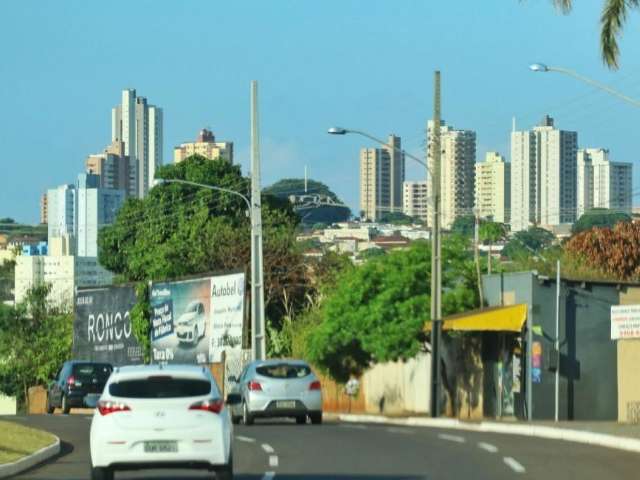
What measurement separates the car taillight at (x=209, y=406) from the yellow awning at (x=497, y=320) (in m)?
22.2

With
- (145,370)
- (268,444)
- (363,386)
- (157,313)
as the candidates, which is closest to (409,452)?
(268,444)

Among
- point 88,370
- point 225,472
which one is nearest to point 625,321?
point 88,370

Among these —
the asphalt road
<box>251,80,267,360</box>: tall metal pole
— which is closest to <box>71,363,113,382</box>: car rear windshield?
<box>251,80,267,360</box>: tall metal pole

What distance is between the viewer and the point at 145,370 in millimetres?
20875

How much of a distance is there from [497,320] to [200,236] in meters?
41.5

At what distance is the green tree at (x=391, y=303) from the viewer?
4897cm

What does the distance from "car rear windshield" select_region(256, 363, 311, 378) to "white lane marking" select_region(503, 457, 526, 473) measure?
1371cm

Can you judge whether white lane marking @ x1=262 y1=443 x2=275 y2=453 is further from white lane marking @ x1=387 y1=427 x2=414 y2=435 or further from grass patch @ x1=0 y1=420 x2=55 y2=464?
white lane marking @ x1=387 y1=427 x2=414 y2=435

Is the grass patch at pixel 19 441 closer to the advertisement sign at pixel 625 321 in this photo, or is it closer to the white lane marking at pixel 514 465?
the white lane marking at pixel 514 465

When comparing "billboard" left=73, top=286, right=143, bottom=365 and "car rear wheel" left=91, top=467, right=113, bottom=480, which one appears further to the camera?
"billboard" left=73, top=286, right=143, bottom=365

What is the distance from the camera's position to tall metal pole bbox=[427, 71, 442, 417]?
43.4 meters

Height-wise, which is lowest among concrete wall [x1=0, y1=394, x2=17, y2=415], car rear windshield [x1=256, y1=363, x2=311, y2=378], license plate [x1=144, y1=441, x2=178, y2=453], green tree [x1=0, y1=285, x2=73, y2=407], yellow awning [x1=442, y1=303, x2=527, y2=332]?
concrete wall [x1=0, y1=394, x2=17, y2=415]

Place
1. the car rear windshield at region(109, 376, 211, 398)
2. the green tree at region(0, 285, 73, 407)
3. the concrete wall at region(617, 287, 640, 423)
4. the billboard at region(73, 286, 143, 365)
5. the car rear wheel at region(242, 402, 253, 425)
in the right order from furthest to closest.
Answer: the green tree at region(0, 285, 73, 407) → the billboard at region(73, 286, 143, 365) → the concrete wall at region(617, 287, 640, 423) → the car rear wheel at region(242, 402, 253, 425) → the car rear windshield at region(109, 376, 211, 398)

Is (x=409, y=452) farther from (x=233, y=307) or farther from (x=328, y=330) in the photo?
(x=233, y=307)
